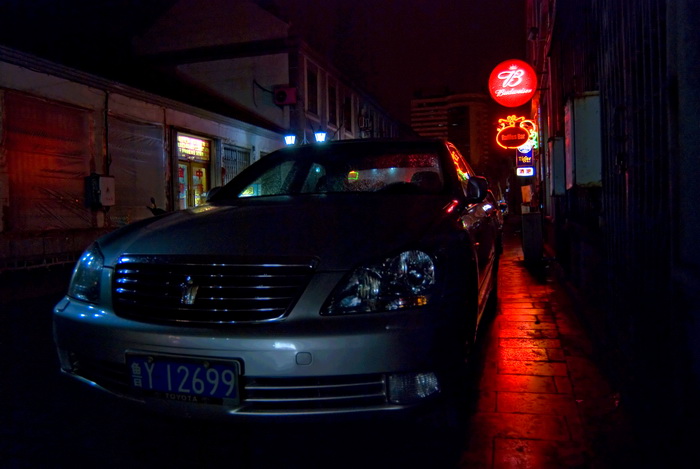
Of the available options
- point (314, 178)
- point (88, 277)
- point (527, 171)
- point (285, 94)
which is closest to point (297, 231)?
point (88, 277)

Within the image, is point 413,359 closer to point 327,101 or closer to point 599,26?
point 599,26

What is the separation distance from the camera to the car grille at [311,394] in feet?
7.67

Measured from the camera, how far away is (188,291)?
248cm

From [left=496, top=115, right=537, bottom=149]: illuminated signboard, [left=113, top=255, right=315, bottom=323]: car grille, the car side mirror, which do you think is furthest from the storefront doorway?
[left=113, top=255, right=315, bottom=323]: car grille

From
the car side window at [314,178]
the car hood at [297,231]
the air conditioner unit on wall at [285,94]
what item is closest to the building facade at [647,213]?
the car hood at [297,231]

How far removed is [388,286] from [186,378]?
957 millimetres

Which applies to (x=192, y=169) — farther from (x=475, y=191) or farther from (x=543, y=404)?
(x=543, y=404)

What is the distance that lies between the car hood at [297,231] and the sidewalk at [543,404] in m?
1.14

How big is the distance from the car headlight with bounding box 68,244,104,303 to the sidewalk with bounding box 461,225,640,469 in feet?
6.53

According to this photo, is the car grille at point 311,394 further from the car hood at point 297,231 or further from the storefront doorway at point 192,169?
the storefront doorway at point 192,169

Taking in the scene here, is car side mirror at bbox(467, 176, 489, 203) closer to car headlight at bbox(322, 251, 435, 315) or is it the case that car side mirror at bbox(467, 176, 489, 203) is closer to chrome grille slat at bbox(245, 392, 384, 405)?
car headlight at bbox(322, 251, 435, 315)

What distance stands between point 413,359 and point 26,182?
9.09 m

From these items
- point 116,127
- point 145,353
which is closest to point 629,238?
point 145,353

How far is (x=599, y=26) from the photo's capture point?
17.9ft
